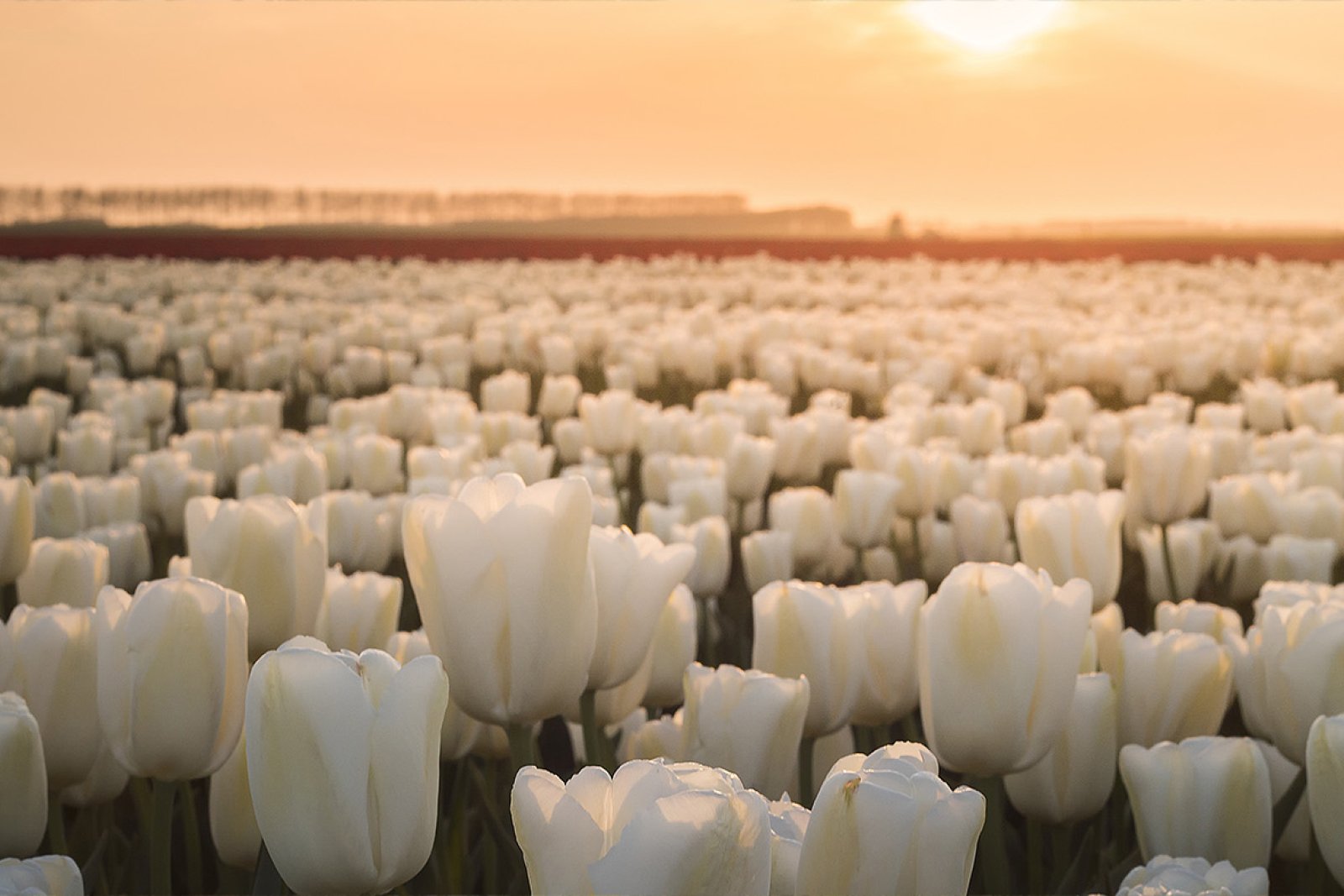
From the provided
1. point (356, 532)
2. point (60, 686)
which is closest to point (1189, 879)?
point (60, 686)

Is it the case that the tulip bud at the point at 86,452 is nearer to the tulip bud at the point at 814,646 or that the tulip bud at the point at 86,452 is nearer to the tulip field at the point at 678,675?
the tulip field at the point at 678,675

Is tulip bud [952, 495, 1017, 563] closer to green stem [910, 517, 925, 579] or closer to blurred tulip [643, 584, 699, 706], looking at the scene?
green stem [910, 517, 925, 579]

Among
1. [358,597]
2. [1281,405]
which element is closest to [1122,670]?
[358,597]

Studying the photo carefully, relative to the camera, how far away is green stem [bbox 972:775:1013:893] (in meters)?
1.61

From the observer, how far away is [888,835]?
1.02 m

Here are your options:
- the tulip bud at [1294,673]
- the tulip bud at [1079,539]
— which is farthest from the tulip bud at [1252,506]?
the tulip bud at [1294,673]

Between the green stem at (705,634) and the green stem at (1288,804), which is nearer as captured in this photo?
the green stem at (1288,804)

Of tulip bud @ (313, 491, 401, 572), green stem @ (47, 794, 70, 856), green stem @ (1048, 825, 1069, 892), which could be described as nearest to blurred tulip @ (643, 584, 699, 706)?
green stem @ (1048, 825, 1069, 892)

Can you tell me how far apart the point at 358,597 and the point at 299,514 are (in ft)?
0.90

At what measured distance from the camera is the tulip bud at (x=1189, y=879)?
1260 millimetres

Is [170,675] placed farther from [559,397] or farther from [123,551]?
[559,397]

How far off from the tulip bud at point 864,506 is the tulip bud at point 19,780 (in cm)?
228

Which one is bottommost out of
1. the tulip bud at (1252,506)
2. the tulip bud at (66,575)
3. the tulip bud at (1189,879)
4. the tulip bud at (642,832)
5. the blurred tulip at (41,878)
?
the tulip bud at (1252,506)

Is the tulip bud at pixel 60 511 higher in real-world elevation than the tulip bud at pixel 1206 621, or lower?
lower
